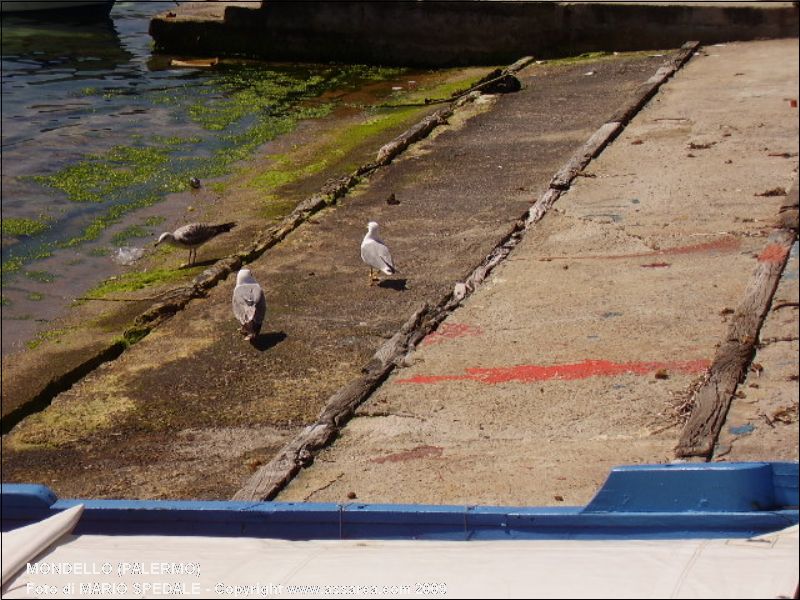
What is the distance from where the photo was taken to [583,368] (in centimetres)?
838

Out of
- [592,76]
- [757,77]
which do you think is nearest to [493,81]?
[592,76]

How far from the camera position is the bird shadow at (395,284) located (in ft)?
35.1

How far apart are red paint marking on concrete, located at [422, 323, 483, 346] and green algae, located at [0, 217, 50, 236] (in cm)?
807

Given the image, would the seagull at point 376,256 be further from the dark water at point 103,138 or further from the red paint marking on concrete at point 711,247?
the dark water at point 103,138

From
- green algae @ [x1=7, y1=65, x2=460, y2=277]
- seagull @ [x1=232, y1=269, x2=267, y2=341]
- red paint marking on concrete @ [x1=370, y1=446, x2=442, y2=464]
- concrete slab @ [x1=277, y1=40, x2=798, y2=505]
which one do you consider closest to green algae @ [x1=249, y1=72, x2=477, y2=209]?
green algae @ [x1=7, y1=65, x2=460, y2=277]

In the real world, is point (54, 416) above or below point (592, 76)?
below

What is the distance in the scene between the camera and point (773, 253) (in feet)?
32.1

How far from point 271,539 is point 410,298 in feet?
19.5

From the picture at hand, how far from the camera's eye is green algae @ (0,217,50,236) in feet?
51.8

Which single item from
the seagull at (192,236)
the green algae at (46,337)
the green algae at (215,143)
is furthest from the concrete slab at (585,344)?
the green algae at (215,143)

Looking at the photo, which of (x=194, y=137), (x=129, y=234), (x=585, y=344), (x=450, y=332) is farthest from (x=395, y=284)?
(x=194, y=137)

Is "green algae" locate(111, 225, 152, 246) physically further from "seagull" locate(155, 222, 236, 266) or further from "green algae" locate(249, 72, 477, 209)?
"seagull" locate(155, 222, 236, 266)

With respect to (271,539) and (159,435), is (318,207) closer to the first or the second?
(159,435)

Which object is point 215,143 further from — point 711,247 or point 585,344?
point 585,344
